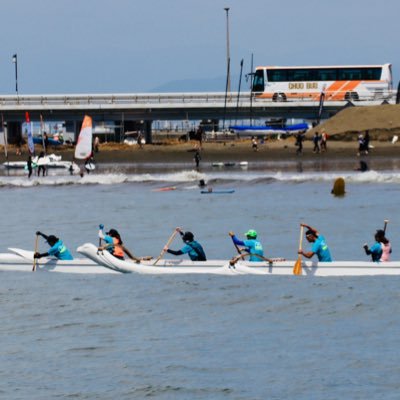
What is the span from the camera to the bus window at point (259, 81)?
96250 millimetres

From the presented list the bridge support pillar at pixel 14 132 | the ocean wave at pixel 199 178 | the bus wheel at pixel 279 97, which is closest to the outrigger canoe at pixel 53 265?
the ocean wave at pixel 199 178

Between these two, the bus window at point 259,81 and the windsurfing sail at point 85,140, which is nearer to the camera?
the windsurfing sail at point 85,140

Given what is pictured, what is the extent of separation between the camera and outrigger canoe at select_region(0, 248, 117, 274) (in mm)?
32344

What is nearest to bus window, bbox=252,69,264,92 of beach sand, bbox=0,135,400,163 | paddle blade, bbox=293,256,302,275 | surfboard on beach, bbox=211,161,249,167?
beach sand, bbox=0,135,400,163

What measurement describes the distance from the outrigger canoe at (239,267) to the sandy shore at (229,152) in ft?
133

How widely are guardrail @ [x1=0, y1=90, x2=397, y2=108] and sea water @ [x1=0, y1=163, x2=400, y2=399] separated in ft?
Answer: 128

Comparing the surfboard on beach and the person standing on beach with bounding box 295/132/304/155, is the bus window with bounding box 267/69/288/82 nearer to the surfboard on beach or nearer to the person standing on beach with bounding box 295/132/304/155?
the person standing on beach with bounding box 295/132/304/155

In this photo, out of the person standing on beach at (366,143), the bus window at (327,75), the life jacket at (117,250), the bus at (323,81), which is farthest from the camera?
the bus window at (327,75)

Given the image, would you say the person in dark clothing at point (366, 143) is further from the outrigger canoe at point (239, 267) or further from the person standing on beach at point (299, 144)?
the outrigger canoe at point (239, 267)

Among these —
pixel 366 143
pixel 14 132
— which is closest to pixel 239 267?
pixel 366 143

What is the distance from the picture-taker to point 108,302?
98.1 ft

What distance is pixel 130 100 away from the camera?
87.4m

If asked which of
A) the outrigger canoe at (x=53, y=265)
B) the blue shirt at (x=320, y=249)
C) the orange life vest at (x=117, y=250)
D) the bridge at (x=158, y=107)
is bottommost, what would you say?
the outrigger canoe at (x=53, y=265)

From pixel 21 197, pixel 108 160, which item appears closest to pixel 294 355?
pixel 21 197
